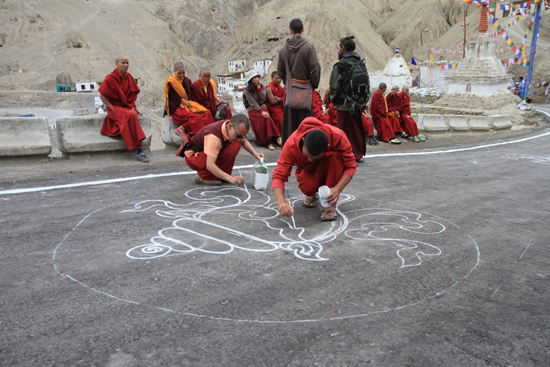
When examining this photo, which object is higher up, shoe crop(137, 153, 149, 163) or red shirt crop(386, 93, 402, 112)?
red shirt crop(386, 93, 402, 112)

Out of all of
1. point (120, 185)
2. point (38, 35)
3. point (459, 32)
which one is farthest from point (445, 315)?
point (38, 35)

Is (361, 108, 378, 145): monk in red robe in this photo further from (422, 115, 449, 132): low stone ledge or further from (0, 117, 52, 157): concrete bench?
(0, 117, 52, 157): concrete bench

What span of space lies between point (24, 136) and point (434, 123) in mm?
10571

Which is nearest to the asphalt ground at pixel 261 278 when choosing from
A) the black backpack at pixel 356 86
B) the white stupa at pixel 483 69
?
the black backpack at pixel 356 86

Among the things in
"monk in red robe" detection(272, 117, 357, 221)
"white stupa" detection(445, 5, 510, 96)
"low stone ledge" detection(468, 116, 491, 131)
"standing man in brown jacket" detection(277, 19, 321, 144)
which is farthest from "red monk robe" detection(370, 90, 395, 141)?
"white stupa" detection(445, 5, 510, 96)

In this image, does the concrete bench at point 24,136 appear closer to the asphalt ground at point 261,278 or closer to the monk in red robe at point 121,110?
the monk in red robe at point 121,110

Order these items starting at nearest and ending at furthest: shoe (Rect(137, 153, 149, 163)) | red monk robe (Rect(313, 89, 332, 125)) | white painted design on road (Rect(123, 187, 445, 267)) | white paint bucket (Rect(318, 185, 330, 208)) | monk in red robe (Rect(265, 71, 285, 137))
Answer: white painted design on road (Rect(123, 187, 445, 267)), white paint bucket (Rect(318, 185, 330, 208)), shoe (Rect(137, 153, 149, 163)), monk in red robe (Rect(265, 71, 285, 137)), red monk robe (Rect(313, 89, 332, 125))

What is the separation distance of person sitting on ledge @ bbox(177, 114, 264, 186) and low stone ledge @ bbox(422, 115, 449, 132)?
27.8 ft

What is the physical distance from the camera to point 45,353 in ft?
6.10

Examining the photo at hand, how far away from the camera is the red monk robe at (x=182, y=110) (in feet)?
22.0

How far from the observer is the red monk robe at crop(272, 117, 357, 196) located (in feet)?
11.5

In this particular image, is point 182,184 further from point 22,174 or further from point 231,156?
point 22,174

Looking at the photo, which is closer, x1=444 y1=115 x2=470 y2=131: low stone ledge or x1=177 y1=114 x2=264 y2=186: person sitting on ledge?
x1=177 y1=114 x2=264 y2=186: person sitting on ledge

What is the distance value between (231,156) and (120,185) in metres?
1.37
